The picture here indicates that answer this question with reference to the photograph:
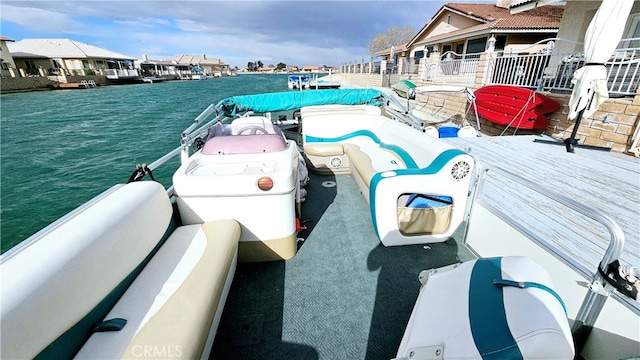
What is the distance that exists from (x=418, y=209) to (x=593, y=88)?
338 cm

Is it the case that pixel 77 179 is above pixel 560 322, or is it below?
below

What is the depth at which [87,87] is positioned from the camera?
33906mm

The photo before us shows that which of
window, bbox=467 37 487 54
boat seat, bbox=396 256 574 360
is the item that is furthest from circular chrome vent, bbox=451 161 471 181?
window, bbox=467 37 487 54

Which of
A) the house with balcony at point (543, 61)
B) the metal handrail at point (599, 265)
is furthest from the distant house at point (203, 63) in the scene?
the metal handrail at point (599, 265)

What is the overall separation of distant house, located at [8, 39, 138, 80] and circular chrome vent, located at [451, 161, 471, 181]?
47967 millimetres

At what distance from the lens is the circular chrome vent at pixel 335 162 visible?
4168 millimetres

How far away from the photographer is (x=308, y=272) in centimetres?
215

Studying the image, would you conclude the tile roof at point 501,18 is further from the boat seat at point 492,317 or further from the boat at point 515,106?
the boat seat at point 492,317

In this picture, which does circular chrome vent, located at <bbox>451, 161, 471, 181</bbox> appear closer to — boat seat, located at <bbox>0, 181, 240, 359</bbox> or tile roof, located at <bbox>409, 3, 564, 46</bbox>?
A: boat seat, located at <bbox>0, 181, 240, 359</bbox>

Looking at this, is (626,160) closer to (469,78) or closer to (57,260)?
(57,260)

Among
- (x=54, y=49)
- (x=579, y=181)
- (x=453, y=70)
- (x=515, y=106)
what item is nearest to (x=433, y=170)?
(x=579, y=181)

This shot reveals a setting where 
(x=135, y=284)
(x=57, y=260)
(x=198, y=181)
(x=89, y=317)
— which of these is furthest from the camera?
(x=198, y=181)

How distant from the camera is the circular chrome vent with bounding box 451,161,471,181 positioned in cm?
225

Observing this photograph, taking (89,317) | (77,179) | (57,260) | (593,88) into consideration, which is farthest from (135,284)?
(77,179)
